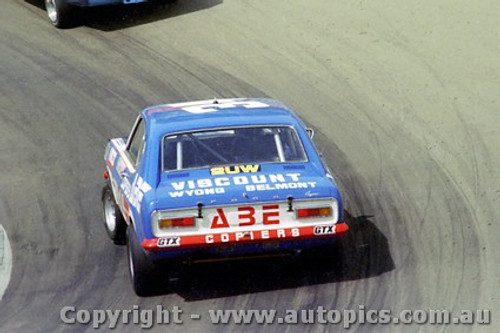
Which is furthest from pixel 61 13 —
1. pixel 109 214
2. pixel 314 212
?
pixel 314 212

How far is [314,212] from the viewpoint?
30.5 ft

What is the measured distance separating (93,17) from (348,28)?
4.17 meters

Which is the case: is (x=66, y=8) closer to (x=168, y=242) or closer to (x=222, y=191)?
(x=222, y=191)

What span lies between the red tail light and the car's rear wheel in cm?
130

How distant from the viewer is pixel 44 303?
31.6 feet

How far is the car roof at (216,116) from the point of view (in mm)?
9867

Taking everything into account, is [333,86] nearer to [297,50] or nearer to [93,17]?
[297,50]

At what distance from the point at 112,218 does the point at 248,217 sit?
218cm

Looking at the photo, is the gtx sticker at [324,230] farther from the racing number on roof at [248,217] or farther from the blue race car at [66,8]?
the blue race car at [66,8]

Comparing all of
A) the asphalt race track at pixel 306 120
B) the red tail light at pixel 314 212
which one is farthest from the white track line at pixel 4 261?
the red tail light at pixel 314 212

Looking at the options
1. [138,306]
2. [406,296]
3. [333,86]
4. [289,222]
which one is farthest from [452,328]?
[333,86]

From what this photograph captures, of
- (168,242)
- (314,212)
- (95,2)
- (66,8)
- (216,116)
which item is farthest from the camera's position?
(66,8)

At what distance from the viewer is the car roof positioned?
9867mm

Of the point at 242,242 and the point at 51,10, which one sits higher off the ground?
the point at 242,242
